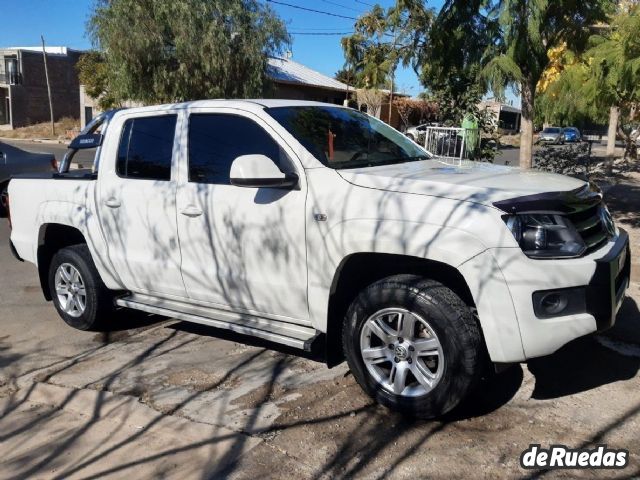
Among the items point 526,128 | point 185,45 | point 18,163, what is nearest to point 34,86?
point 185,45

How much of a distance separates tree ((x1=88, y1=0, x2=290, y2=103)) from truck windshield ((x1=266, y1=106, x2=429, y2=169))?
20.3 metres

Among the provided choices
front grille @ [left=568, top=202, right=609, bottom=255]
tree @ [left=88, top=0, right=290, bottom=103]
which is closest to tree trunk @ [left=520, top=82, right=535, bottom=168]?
front grille @ [left=568, top=202, right=609, bottom=255]

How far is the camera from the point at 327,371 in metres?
4.59

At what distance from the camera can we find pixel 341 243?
12.6 feet

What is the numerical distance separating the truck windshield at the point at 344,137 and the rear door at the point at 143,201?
97 centimetres

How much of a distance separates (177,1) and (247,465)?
22.9 meters

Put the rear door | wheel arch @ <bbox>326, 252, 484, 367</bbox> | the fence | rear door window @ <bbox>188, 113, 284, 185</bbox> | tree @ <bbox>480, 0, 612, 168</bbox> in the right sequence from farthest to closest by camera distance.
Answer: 1. the fence
2. tree @ <bbox>480, 0, 612, 168</bbox>
3. the rear door
4. rear door window @ <bbox>188, 113, 284, 185</bbox>
5. wheel arch @ <bbox>326, 252, 484, 367</bbox>

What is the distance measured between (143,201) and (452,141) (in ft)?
27.9

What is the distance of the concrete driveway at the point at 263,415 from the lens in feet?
11.1

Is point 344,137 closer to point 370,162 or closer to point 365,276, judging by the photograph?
point 370,162

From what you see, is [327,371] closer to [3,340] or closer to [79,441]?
[79,441]

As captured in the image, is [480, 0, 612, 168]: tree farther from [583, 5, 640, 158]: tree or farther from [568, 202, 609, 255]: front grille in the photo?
[568, 202, 609, 255]: front grille

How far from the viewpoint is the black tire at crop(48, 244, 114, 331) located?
548 cm

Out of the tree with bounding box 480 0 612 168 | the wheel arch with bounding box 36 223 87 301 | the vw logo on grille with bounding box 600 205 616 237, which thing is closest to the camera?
the vw logo on grille with bounding box 600 205 616 237
